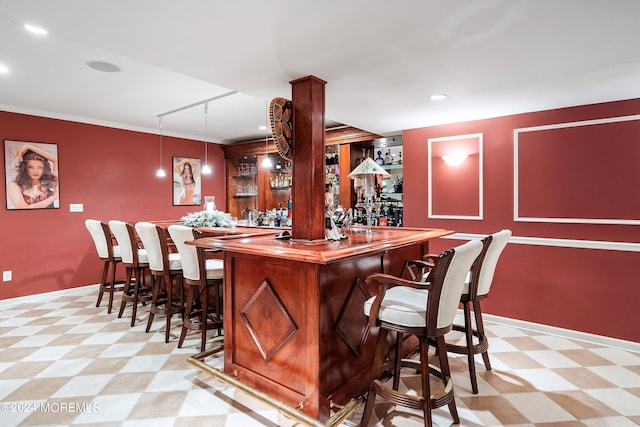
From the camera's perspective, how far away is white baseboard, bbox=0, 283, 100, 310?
423cm

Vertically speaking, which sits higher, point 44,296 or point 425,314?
point 425,314

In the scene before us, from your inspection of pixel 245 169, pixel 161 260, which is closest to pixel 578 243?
pixel 161 260

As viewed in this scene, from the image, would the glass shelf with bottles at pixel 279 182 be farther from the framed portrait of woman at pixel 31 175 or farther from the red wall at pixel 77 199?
the framed portrait of woman at pixel 31 175

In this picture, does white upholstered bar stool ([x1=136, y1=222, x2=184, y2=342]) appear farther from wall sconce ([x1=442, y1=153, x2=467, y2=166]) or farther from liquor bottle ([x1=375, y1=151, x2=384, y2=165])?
wall sconce ([x1=442, y1=153, x2=467, y2=166])

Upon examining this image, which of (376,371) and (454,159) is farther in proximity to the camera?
(454,159)

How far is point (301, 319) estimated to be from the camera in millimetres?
2008

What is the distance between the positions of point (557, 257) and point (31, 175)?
6230mm

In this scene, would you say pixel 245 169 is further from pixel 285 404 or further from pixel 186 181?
pixel 285 404

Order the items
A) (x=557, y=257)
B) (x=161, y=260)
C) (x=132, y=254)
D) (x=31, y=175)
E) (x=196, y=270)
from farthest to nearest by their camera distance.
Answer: (x=31, y=175) < (x=132, y=254) < (x=557, y=257) < (x=161, y=260) < (x=196, y=270)

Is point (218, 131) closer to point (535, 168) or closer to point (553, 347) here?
point (535, 168)

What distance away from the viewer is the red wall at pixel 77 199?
429cm

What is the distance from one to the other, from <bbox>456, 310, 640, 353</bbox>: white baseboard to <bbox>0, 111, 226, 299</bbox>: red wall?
16.4ft

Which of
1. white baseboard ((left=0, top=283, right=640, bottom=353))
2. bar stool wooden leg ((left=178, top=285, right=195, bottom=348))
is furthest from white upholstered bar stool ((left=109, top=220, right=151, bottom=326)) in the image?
white baseboard ((left=0, top=283, right=640, bottom=353))

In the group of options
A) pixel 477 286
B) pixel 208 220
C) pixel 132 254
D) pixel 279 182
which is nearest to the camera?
pixel 477 286
